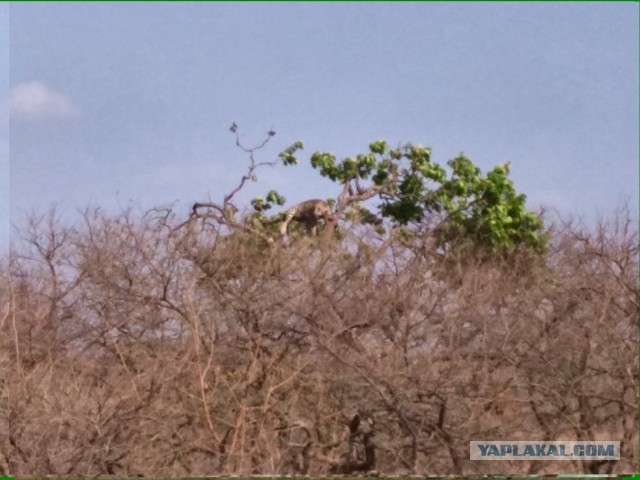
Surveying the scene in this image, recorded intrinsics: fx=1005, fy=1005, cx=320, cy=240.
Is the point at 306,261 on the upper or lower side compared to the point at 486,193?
lower

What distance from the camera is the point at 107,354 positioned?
1147 centimetres

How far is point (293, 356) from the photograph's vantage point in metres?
11.3

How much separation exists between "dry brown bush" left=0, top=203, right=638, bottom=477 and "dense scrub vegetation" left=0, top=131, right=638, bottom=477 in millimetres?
18

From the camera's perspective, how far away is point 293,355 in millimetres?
11336

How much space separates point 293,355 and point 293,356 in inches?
0.4

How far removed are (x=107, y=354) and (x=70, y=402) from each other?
818 millimetres

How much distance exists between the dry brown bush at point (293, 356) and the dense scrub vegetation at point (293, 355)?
18mm

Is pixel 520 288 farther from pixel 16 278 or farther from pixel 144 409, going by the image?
pixel 16 278

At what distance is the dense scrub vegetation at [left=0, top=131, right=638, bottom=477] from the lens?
10.9m

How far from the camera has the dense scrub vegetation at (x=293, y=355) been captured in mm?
10898

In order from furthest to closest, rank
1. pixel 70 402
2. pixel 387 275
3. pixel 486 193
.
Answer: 1. pixel 486 193
2. pixel 387 275
3. pixel 70 402

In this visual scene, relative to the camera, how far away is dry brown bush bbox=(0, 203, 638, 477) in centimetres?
1090

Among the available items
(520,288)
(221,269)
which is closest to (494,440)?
(520,288)

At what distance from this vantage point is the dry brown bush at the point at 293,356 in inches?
429
